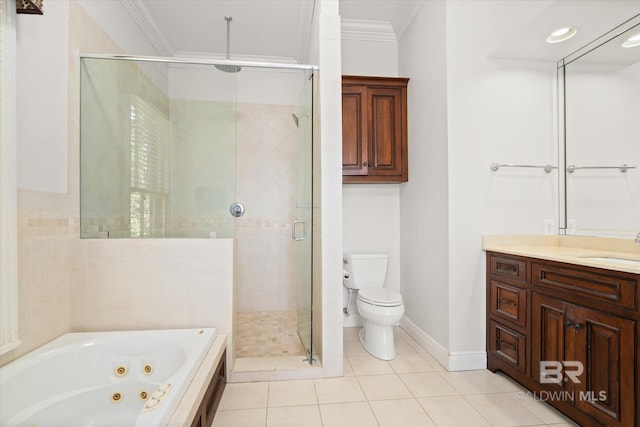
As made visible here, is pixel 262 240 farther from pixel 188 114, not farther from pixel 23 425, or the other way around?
pixel 23 425

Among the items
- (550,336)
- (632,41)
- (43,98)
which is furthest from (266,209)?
(632,41)

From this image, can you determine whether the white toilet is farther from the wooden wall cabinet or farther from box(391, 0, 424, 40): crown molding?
box(391, 0, 424, 40): crown molding

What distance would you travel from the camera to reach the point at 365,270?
9.25 feet

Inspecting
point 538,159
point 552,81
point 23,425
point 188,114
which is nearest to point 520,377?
point 538,159

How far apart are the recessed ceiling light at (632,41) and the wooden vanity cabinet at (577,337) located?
1.39 m

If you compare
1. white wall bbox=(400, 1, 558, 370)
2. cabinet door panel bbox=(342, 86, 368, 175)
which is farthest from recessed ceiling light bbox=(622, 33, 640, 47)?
cabinet door panel bbox=(342, 86, 368, 175)

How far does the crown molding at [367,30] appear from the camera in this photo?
302 centimetres

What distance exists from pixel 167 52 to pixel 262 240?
2.22m

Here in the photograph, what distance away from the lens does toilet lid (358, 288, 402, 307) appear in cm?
228

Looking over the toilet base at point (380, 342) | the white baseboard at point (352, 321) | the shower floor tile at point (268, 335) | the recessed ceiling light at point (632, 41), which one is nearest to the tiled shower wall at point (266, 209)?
the shower floor tile at point (268, 335)

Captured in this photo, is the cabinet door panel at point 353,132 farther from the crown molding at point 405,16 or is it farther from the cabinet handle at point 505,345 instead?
the cabinet handle at point 505,345

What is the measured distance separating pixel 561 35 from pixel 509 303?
1771 millimetres

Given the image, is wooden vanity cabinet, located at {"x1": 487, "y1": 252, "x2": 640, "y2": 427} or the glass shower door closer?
wooden vanity cabinet, located at {"x1": 487, "y1": 252, "x2": 640, "y2": 427}

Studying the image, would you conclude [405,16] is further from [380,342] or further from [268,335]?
[268,335]
